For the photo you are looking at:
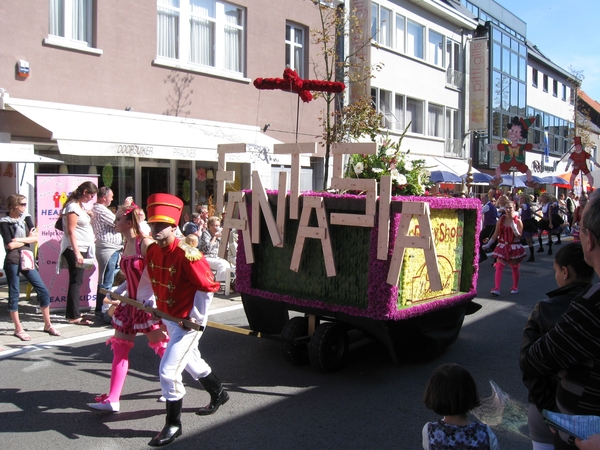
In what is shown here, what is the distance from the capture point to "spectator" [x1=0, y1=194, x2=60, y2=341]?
6887 millimetres

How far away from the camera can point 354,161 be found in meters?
6.06

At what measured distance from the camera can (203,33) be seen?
14.3m

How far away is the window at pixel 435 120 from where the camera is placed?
25867 mm

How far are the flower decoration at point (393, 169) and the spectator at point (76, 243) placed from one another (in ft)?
11.0

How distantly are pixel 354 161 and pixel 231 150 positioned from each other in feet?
4.27

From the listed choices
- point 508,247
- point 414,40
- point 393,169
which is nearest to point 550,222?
point 508,247

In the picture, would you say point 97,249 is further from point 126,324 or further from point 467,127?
point 467,127

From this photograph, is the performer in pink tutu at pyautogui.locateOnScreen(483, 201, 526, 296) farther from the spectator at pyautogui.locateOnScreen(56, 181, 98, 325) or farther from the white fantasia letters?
the spectator at pyautogui.locateOnScreen(56, 181, 98, 325)

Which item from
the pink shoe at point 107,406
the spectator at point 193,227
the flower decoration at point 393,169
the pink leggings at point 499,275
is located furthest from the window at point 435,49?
the pink shoe at point 107,406

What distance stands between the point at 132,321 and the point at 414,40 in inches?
866

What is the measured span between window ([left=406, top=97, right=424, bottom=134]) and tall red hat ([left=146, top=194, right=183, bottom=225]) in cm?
2086

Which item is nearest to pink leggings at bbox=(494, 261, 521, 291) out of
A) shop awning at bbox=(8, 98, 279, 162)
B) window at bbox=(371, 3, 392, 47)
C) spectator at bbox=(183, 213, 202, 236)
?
shop awning at bbox=(8, 98, 279, 162)

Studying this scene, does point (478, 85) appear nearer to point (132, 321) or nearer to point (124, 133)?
point (124, 133)

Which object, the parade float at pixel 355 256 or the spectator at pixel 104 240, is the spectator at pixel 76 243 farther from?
the parade float at pixel 355 256
